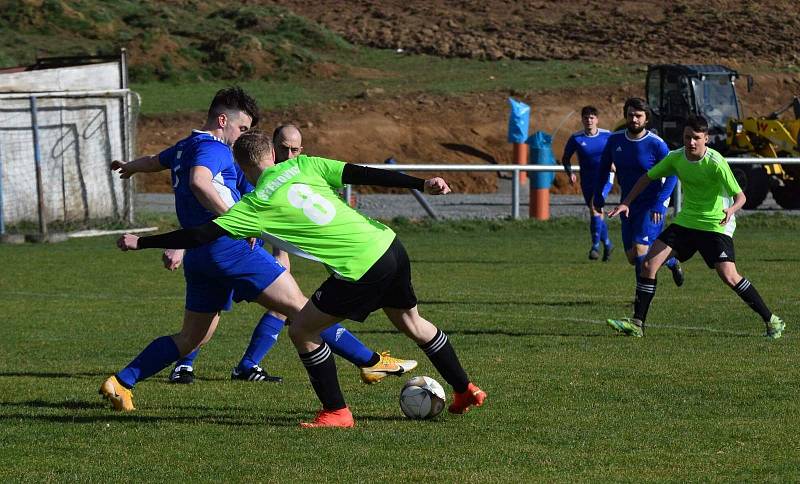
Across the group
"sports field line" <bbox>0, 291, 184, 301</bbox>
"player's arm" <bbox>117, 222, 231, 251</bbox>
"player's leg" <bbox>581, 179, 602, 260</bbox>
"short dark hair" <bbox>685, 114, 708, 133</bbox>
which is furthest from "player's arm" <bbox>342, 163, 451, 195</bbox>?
"player's leg" <bbox>581, 179, 602, 260</bbox>

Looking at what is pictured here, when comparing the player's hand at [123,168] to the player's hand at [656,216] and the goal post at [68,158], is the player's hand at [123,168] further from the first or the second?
the goal post at [68,158]

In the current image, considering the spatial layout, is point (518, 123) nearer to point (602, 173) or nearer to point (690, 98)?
point (690, 98)

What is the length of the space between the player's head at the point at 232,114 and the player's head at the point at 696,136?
4.32 meters

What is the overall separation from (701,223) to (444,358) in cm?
445

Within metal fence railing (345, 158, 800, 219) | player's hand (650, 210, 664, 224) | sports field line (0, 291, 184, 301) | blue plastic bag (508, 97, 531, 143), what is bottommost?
blue plastic bag (508, 97, 531, 143)

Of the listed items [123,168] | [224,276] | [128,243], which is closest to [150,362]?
[224,276]

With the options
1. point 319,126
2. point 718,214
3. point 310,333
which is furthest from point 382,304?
point 319,126

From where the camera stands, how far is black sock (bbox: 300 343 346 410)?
25.3 ft

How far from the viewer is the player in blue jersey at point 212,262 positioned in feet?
27.8

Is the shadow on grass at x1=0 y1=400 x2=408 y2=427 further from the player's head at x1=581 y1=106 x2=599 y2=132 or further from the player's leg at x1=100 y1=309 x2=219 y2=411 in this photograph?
the player's head at x1=581 y1=106 x2=599 y2=132

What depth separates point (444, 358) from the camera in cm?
798

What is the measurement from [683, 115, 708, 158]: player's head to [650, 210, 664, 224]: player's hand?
5.77ft

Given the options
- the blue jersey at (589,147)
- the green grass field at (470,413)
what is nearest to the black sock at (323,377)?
the green grass field at (470,413)

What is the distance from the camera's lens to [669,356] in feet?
34.7
